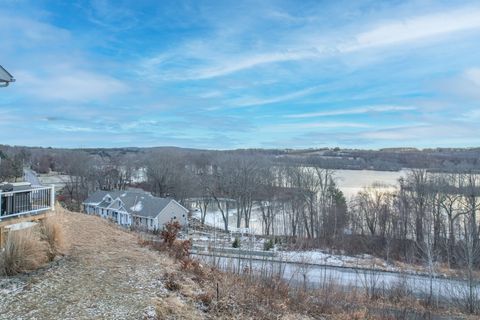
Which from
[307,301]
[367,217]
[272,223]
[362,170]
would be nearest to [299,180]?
[272,223]

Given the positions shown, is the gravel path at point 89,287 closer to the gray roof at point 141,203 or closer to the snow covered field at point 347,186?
the gray roof at point 141,203

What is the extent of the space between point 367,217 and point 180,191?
997 inches

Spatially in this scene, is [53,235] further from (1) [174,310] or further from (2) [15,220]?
(1) [174,310]

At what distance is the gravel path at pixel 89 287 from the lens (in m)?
5.68

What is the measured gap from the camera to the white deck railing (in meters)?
9.17

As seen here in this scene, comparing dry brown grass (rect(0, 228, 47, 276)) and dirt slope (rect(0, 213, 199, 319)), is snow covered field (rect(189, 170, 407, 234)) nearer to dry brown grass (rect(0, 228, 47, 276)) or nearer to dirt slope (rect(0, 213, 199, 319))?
dirt slope (rect(0, 213, 199, 319))

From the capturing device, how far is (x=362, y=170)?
7012 cm

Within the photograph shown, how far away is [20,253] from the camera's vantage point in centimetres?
700

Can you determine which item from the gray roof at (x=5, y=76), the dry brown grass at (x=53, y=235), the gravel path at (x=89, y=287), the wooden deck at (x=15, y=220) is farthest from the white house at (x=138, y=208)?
the dry brown grass at (x=53, y=235)

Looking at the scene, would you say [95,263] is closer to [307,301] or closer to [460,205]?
[307,301]

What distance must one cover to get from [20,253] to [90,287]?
1612 millimetres

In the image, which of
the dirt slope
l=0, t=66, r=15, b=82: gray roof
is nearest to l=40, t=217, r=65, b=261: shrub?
the dirt slope

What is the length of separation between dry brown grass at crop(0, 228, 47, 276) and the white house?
31027 millimetres

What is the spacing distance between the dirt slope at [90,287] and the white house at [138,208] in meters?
29.9
